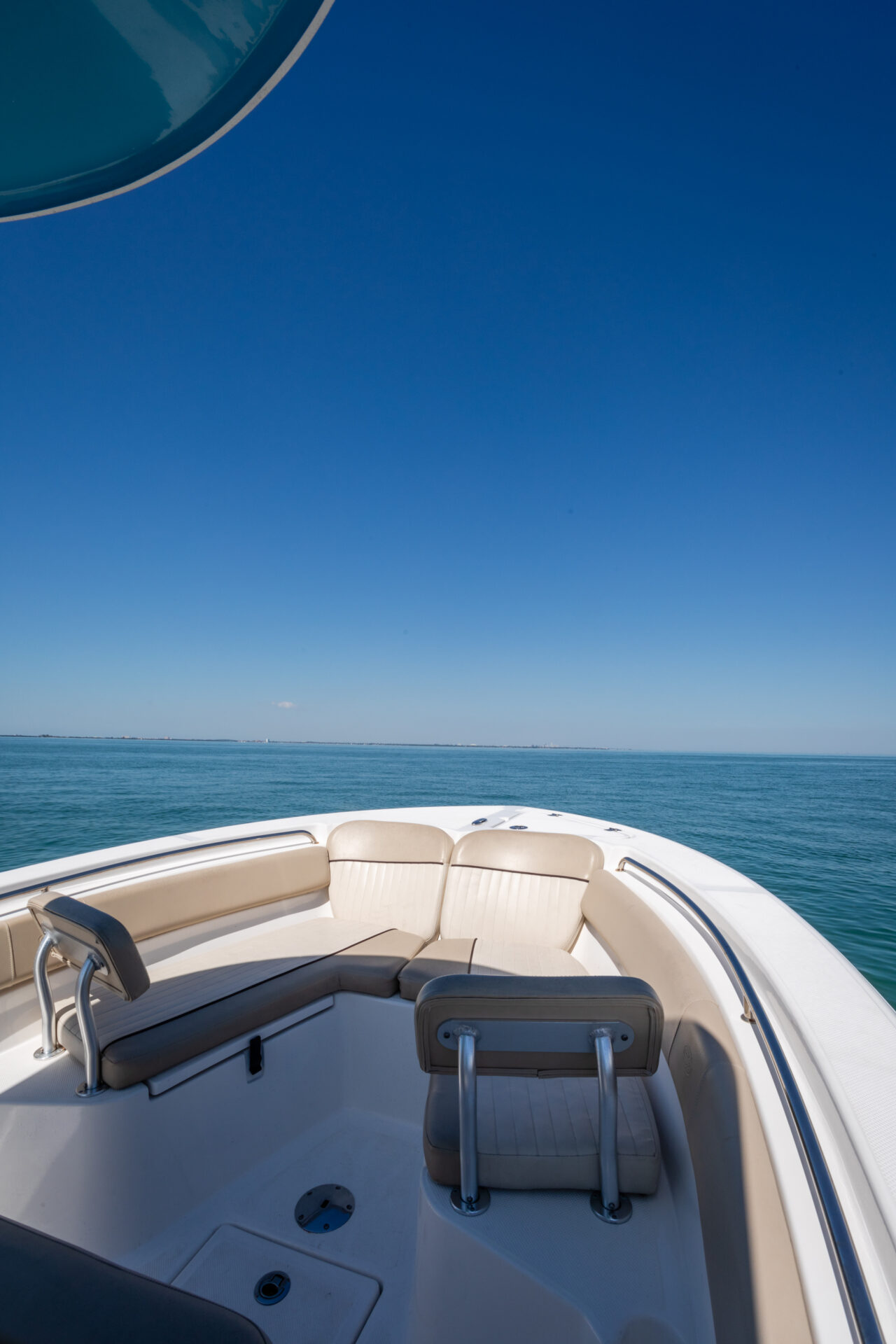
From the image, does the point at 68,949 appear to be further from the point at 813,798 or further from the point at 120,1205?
the point at 813,798

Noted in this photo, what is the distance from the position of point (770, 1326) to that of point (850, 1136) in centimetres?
28

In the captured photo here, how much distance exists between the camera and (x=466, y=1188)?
52.5 inches

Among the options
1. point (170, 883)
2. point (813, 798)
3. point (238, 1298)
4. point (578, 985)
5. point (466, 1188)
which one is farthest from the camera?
point (813, 798)

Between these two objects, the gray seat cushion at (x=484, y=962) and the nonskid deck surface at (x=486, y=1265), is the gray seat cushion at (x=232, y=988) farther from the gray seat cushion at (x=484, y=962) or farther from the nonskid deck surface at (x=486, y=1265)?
the nonskid deck surface at (x=486, y=1265)

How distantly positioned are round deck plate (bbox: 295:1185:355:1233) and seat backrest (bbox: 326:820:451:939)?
1124mm

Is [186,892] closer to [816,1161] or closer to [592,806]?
[816,1161]

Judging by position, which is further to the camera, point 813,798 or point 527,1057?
point 813,798

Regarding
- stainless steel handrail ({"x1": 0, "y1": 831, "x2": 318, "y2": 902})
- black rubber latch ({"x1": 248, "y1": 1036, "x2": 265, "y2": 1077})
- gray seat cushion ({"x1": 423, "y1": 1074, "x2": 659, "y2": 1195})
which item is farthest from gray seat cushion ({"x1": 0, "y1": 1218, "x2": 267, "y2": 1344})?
stainless steel handrail ({"x1": 0, "y1": 831, "x2": 318, "y2": 902})

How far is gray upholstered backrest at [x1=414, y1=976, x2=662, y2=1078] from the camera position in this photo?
1.14 meters

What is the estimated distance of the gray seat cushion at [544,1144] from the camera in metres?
1.39

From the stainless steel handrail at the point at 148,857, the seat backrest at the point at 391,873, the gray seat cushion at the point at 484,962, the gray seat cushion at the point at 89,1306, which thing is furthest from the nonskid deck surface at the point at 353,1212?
the gray seat cushion at the point at 89,1306

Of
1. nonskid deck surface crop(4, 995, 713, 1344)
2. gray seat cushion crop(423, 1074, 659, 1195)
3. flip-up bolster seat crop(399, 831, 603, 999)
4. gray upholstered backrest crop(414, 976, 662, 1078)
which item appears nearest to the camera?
gray upholstered backrest crop(414, 976, 662, 1078)

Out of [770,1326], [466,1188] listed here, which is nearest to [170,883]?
[466,1188]

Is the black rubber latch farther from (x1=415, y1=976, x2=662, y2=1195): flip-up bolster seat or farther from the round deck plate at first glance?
(x1=415, y1=976, x2=662, y2=1195): flip-up bolster seat
